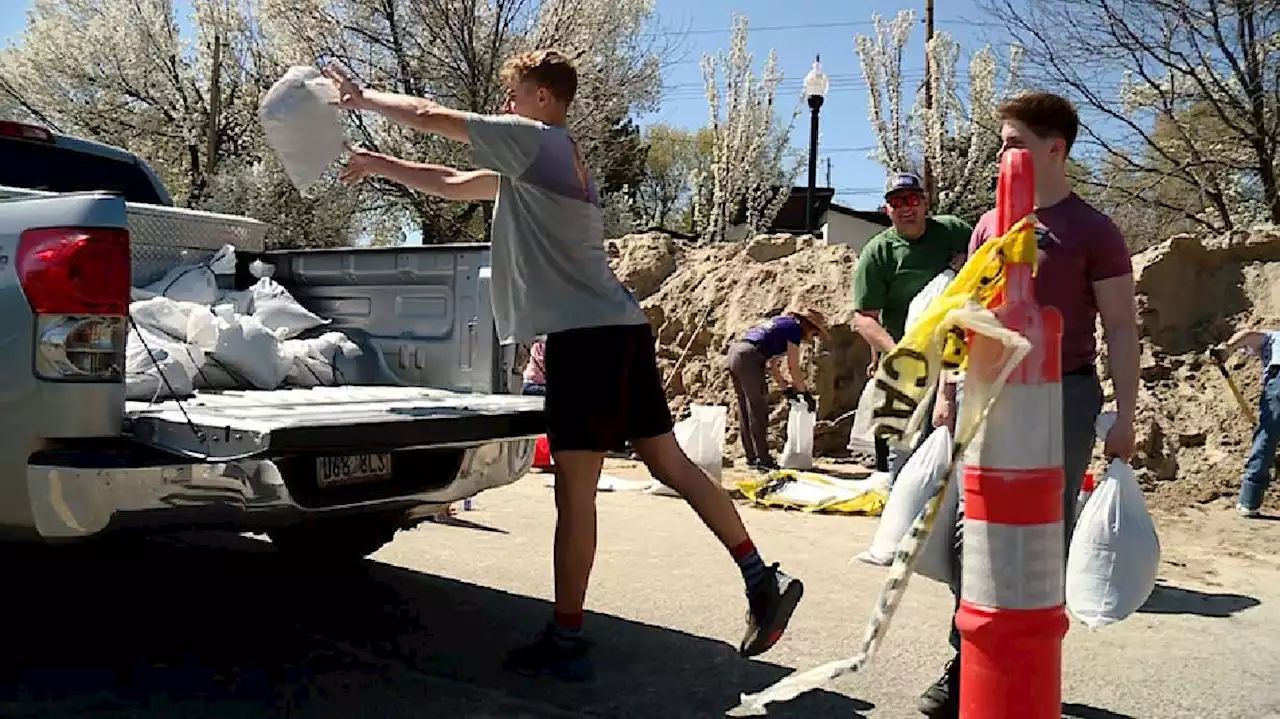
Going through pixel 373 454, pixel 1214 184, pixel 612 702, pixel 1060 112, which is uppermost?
pixel 1214 184

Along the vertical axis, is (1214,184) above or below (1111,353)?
above

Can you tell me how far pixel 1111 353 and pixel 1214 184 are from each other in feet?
43.1

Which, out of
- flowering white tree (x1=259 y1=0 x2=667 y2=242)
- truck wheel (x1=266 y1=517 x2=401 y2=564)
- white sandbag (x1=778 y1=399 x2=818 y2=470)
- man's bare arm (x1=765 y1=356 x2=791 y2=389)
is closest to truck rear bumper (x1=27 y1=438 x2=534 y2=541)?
truck wheel (x1=266 y1=517 x2=401 y2=564)

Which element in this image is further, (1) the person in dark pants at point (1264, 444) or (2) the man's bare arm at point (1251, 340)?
(2) the man's bare arm at point (1251, 340)

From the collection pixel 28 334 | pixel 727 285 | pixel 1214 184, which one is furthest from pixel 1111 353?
pixel 1214 184

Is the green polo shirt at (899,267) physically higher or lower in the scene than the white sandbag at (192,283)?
higher

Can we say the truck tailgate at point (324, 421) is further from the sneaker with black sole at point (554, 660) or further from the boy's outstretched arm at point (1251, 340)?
the boy's outstretched arm at point (1251, 340)

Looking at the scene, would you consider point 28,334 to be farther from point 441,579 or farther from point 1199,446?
point 1199,446

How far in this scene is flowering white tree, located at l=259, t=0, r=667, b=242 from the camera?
70.7 ft

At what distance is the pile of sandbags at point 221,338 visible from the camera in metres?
4.19

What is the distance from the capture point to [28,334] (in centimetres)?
341

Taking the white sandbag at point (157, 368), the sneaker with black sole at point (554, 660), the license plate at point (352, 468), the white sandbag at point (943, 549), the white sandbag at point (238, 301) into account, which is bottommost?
the sneaker with black sole at point (554, 660)

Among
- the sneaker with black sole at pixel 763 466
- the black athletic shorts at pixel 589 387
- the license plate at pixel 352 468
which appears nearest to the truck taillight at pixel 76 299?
the license plate at pixel 352 468

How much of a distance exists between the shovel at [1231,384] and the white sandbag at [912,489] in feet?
19.0
